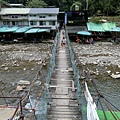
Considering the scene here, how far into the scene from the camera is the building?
2673cm

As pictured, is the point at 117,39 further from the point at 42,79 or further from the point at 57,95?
the point at 57,95

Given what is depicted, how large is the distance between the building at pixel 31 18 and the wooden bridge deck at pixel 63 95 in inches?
676

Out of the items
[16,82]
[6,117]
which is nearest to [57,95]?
[6,117]

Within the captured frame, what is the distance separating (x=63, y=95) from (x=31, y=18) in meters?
21.8

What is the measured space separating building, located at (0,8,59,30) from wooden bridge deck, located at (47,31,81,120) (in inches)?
676

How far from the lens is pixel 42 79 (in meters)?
11.2

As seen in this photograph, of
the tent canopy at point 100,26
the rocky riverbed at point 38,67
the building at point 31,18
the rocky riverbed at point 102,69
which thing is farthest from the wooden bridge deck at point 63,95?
the building at point 31,18

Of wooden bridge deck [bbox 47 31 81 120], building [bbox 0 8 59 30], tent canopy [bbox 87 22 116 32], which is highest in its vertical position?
building [bbox 0 8 59 30]

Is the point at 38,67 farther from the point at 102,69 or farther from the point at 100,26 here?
the point at 100,26

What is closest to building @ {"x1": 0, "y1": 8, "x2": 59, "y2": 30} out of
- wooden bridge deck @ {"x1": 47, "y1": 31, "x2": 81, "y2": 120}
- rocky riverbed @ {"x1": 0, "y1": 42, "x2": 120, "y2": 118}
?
rocky riverbed @ {"x1": 0, "y1": 42, "x2": 120, "y2": 118}

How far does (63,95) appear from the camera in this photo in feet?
23.5

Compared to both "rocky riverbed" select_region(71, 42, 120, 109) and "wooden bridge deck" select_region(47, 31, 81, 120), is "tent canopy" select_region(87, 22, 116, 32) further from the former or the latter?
"wooden bridge deck" select_region(47, 31, 81, 120)

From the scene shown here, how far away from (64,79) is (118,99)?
286 centimetres

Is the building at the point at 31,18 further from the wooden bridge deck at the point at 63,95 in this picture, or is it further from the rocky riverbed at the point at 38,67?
the wooden bridge deck at the point at 63,95
